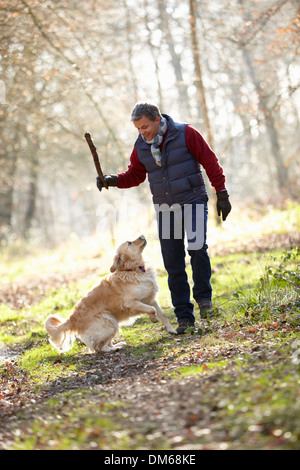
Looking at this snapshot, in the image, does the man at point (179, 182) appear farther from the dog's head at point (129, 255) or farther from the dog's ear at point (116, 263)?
the dog's ear at point (116, 263)

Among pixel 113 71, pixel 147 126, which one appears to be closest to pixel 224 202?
pixel 147 126

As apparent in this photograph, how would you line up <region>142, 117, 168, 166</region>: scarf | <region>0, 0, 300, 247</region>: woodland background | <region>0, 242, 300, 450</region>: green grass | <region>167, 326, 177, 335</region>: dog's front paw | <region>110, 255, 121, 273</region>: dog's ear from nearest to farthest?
<region>0, 242, 300, 450</region>: green grass < <region>142, 117, 168, 166</region>: scarf < <region>167, 326, 177, 335</region>: dog's front paw < <region>110, 255, 121, 273</region>: dog's ear < <region>0, 0, 300, 247</region>: woodland background

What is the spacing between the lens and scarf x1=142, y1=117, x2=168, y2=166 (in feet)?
18.5

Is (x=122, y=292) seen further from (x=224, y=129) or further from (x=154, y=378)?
(x=224, y=129)

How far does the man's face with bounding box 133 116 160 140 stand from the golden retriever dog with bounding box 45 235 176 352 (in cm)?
130

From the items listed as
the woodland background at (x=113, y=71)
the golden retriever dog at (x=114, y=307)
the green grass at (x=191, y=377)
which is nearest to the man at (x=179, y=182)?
the golden retriever dog at (x=114, y=307)

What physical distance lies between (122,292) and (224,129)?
22284mm

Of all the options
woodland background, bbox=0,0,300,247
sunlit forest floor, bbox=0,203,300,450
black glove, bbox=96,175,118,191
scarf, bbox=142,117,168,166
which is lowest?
sunlit forest floor, bbox=0,203,300,450

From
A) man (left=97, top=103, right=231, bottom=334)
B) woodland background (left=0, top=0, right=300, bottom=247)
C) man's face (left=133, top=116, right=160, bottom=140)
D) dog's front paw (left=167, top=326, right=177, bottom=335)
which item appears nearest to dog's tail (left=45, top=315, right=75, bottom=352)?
dog's front paw (left=167, top=326, right=177, bottom=335)

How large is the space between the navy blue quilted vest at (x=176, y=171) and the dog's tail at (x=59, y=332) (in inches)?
78.0

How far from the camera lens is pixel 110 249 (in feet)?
49.5

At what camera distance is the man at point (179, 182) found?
5656 millimetres

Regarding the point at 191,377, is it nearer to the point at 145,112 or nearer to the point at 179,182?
the point at 179,182

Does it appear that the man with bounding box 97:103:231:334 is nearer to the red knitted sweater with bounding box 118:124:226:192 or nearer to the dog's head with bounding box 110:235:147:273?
the red knitted sweater with bounding box 118:124:226:192
